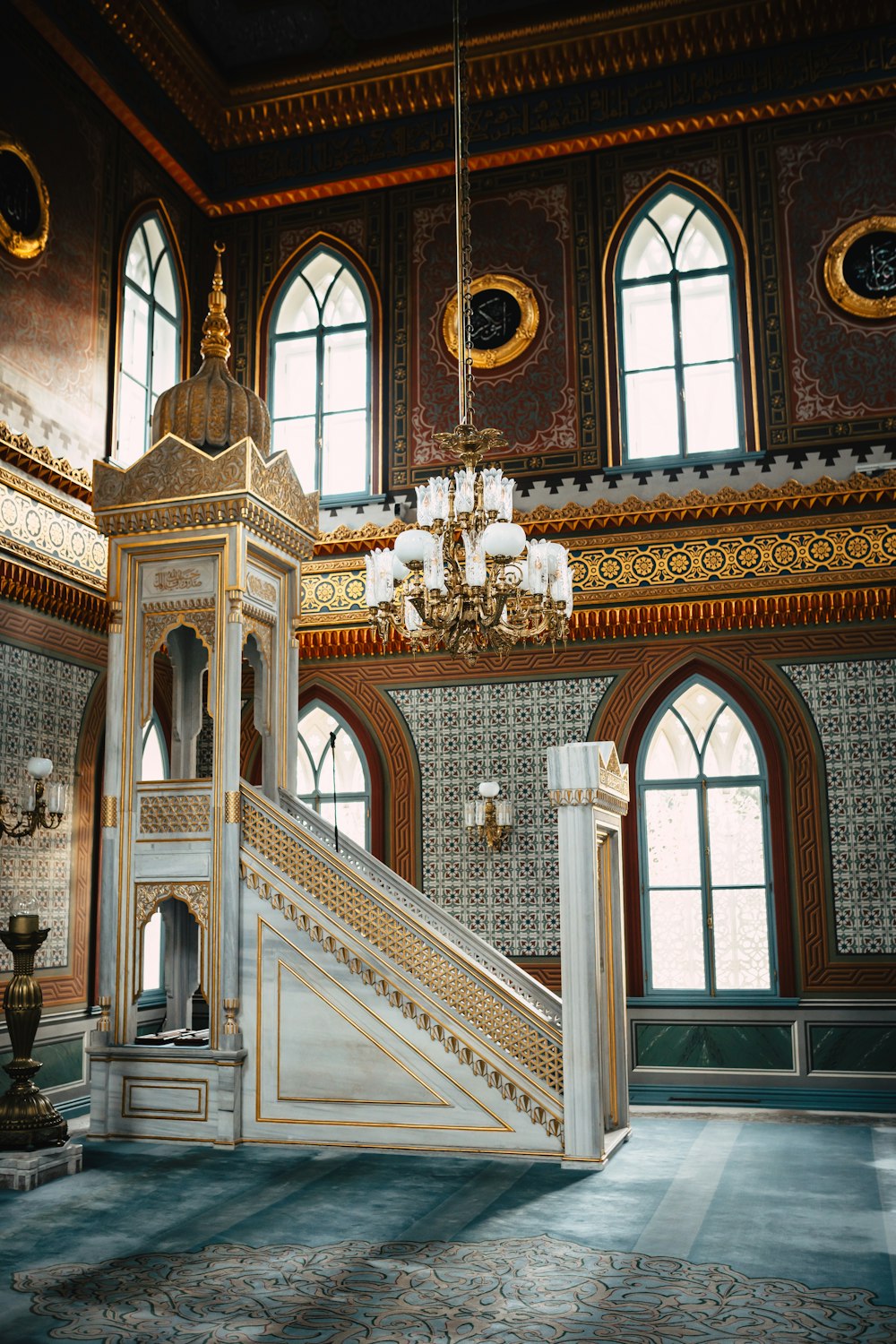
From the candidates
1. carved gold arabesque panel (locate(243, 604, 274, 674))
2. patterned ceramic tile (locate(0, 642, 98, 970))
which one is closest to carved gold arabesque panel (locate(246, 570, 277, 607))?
carved gold arabesque panel (locate(243, 604, 274, 674))

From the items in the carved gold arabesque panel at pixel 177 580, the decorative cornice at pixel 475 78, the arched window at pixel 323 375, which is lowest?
the carved gold arabesque panel at pixel 177 580

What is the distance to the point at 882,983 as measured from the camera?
8.45m

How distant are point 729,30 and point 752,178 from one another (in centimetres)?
112

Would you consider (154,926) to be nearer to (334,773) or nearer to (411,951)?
(334,773)

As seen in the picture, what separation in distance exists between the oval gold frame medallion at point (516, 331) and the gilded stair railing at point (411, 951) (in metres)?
4.52

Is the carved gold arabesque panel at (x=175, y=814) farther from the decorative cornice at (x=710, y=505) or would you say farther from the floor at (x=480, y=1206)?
the decorative cornice at (x=710, y=505)

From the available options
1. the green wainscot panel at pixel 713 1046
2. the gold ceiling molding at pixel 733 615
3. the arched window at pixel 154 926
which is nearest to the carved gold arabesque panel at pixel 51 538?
the arched window at pixel 154 926

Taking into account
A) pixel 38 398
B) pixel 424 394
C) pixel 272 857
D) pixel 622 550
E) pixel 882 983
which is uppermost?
pixel 424 394

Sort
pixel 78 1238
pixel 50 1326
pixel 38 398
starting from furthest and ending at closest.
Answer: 1. pixel 38 398
2. pixel 78 1238
3. pixel 50 1326

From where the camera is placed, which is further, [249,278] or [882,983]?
[249,278]

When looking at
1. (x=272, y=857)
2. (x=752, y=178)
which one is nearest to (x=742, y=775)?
(x=272, y=857)

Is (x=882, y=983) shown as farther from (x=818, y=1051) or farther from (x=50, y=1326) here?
(x=50, y=1326)

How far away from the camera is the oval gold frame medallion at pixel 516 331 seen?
1005 centimetres

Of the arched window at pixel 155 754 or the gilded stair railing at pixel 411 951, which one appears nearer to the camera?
the gilded stair railing at pixel 411 951
